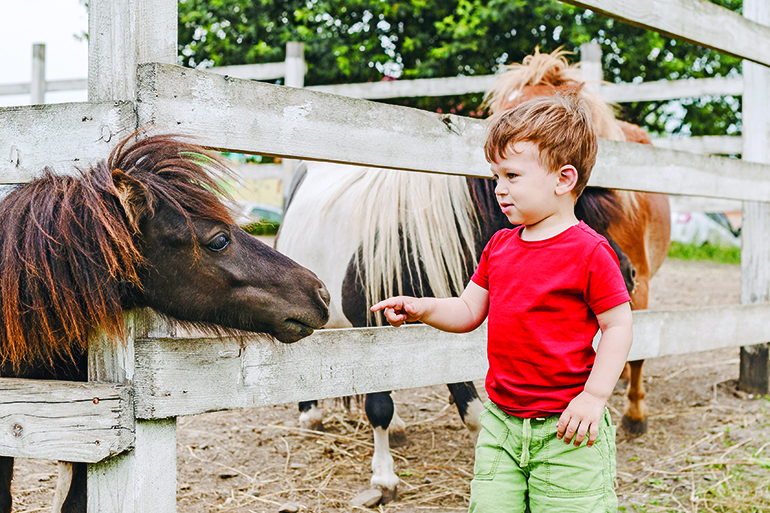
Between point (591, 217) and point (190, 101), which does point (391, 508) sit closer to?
point (591, 217)

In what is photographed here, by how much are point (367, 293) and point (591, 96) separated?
58.1 inches

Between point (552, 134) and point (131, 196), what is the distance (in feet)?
3.19

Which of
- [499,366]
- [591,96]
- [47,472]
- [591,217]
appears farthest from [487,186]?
[47,472]

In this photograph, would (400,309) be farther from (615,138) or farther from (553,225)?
(615,138)

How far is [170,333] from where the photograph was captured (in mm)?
1622

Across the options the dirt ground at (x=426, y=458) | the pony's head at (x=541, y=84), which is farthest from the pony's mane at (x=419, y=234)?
the dirt ground at (x=426, y=458)

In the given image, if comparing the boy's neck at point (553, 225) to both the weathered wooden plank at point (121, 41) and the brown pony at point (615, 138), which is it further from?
the brown pony at point (615, 138)

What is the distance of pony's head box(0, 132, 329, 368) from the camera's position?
1449 mm

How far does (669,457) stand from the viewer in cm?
300

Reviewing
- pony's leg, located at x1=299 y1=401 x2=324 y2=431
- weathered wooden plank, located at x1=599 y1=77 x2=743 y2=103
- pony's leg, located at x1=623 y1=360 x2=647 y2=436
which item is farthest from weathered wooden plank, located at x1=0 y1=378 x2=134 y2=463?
weathered wooden plank, located at x1=599 y1=77 x2=743 y2=103

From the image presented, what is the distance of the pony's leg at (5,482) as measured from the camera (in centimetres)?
177

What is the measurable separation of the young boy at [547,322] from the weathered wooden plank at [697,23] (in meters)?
1.07

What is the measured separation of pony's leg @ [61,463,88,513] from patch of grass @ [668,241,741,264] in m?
11.7

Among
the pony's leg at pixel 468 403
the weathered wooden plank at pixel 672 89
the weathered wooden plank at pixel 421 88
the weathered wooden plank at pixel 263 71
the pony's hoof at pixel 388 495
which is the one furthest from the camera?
the weathered wooden plank at pixel 263 71
